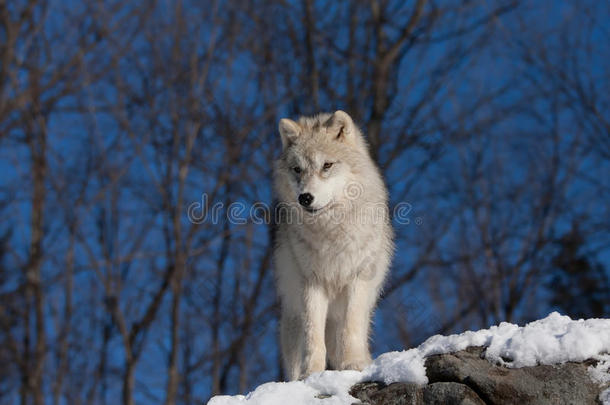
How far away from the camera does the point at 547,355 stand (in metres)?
5.40

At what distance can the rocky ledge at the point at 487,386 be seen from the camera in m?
5.15

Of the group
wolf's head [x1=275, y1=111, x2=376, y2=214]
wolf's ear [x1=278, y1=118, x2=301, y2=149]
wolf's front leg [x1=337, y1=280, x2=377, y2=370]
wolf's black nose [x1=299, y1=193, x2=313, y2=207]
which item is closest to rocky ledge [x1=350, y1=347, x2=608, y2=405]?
wolf's front leg [x1=337, y1=280, x2=377, y2=370]

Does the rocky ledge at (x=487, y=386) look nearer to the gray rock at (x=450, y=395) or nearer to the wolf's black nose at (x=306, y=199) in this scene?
the gray rock at (x=450, y=395)

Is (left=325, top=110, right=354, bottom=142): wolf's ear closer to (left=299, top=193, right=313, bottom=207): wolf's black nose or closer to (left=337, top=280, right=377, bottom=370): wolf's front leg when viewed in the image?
(left=299, top=193, right=313, bottom=207): wolf's black nose

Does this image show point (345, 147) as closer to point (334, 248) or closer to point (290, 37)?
point (334, 248)

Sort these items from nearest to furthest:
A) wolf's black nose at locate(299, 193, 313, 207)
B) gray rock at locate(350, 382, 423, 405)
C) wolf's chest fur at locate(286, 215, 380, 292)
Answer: gray rock at locate(350, 382, 423, 405)
wolf's black nose at locate(299, 193, 313, 207)
wolf's chest fur at locate(286, 215, 380, 292)

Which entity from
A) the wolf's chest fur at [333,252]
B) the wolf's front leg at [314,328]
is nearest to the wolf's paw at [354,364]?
the wolf's front leg at [314,328]

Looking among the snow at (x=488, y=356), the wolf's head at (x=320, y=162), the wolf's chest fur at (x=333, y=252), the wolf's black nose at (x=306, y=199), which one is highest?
the wolf's head at (x=320, y=162)

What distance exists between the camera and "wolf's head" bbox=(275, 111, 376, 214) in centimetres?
692

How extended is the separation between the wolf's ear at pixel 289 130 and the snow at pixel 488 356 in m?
2.66

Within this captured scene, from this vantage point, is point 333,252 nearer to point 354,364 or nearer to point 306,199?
point 306,199

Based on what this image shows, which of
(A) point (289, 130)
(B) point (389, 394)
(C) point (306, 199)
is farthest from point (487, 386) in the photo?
(A) point (289, 130)

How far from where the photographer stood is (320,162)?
7062 mm

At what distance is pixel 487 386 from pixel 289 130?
3438mm
